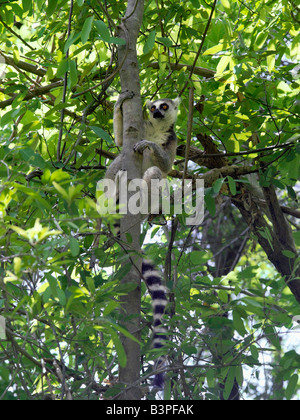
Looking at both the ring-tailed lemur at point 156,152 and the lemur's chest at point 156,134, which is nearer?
the ring-tailed lemur at point 156,152

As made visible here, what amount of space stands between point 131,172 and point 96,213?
1.17m

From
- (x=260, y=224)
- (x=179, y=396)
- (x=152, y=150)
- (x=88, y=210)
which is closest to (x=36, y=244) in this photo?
(x=88, y=210)

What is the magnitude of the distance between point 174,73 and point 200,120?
59 cm

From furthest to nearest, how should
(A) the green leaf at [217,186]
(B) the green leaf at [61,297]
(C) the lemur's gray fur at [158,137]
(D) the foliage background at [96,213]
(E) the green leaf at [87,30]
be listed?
1. (C) the lemur's gray fur at [158,137]
2. (A) the green leaf at [217,186]
3. (E) the green leaf at [87,30]
4. (D) the foliage background at [96,213]
5. (B) the green leaf at [61,297]

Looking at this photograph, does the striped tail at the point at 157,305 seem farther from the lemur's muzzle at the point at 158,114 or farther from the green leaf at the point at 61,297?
the lemur's muzzle at the point at 158,114

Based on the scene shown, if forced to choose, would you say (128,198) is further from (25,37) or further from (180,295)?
(25,37)

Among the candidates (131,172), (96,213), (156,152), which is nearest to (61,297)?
(96,213)

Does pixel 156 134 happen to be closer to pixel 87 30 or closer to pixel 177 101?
pixel 177 101

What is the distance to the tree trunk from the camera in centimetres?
269

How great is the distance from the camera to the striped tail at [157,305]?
306 centimetres

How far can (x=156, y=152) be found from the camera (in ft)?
14.8

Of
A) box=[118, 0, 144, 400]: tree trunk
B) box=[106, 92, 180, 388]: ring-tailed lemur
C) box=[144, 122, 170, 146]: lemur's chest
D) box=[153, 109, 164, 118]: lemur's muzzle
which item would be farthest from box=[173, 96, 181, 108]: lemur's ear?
box=[118, 0, 144, 400]: tree trunk

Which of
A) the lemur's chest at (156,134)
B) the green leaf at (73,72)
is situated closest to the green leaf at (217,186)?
the green leaf at (73,72)

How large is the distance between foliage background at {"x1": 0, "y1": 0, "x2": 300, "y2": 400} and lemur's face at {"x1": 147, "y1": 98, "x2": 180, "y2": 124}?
15 cm
